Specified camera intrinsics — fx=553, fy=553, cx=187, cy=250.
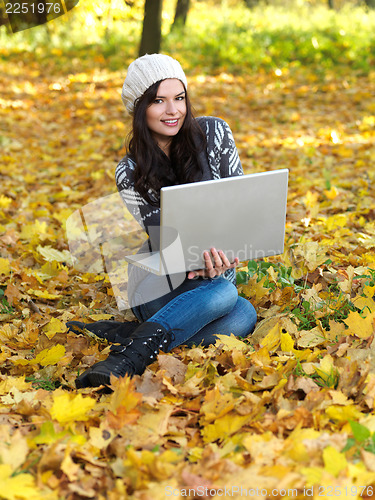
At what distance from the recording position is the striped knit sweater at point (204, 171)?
2.75 m

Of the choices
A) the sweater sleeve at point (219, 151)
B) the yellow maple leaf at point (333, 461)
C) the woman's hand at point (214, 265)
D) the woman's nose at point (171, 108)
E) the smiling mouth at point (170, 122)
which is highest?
the woman's nose at point (171, 108)

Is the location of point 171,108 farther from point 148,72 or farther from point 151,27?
point 151,27

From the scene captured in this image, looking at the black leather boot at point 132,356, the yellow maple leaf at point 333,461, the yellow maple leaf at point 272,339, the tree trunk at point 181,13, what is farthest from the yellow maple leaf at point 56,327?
the tree trunk at point 181,13

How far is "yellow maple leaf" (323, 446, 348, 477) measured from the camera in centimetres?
147

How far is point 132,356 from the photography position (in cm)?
221

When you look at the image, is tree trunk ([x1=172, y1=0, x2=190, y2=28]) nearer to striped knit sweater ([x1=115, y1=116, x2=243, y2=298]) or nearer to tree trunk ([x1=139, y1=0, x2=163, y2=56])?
tree trunk ([x1=139, y1=0, x2=163, y2=56])

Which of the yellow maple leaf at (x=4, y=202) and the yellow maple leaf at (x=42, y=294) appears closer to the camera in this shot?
the yellow maple leaf at (x=42, y=294)

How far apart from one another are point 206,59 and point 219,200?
975 cm

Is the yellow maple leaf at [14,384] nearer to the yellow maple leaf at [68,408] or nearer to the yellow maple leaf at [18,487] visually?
the yellow maple leaf at [68,408]

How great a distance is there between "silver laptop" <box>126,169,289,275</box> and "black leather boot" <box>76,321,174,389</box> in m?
0.26

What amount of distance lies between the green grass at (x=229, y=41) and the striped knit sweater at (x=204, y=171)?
6.05 m

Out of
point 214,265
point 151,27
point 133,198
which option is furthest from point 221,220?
point 151,27

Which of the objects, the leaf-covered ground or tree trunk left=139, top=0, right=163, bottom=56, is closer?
the leaf-covered ground

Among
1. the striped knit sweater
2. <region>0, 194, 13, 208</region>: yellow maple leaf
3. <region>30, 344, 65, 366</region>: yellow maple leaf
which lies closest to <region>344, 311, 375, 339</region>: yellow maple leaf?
the striped knit sweater
